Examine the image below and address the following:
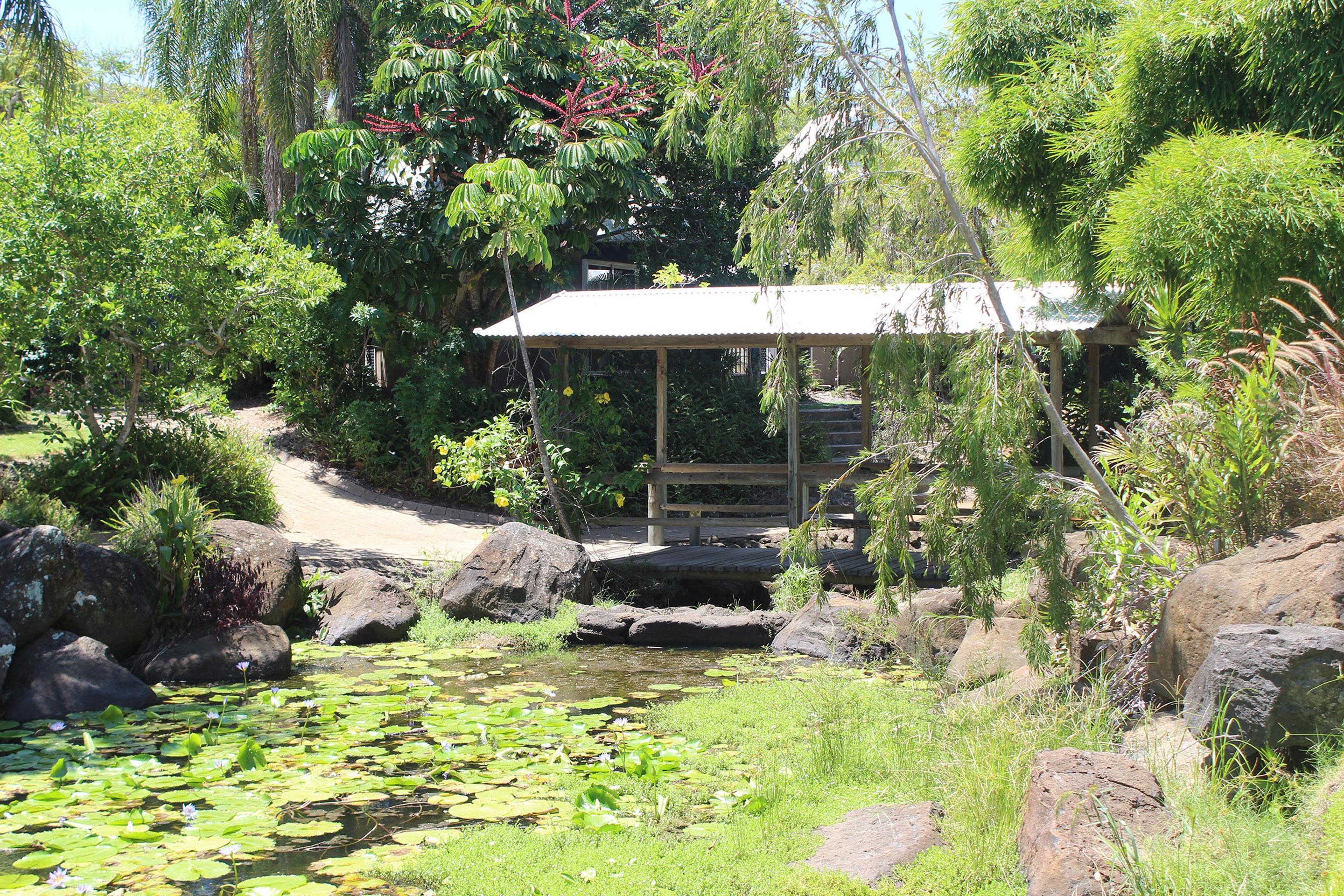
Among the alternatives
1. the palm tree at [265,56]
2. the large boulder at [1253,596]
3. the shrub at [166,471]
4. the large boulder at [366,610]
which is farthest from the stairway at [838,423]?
the large boulder at [1253,596]

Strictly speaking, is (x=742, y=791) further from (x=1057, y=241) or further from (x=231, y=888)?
(x=1057, y=241)

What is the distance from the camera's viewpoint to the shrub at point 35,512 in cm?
825

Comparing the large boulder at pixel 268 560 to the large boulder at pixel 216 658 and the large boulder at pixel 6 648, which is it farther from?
the large boulder at pixel 6 648

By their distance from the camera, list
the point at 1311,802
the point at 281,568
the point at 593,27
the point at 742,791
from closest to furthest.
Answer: the point at 1311,802, the point at 742,791, the point at 281,568, the point at 593,27

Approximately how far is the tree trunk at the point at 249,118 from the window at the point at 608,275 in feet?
20.5

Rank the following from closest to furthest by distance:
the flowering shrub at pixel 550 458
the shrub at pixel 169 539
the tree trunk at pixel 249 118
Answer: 1. the shrub at pixel 169 539
2. the flowering shrub at pixel 550 458
3. the tree trunk at pixel 249 118

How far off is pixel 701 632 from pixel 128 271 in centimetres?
621

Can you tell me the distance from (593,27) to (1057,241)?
14604 millimetres

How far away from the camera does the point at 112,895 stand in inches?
146

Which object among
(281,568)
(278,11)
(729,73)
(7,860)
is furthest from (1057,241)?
(278,11)

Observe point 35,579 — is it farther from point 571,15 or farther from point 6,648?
point 571,15

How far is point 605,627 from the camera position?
9.16 meters

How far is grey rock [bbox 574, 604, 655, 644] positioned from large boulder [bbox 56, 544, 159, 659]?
3458 millimetres

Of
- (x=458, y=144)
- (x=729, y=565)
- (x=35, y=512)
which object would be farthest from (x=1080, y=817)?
(x=458, y=144)
